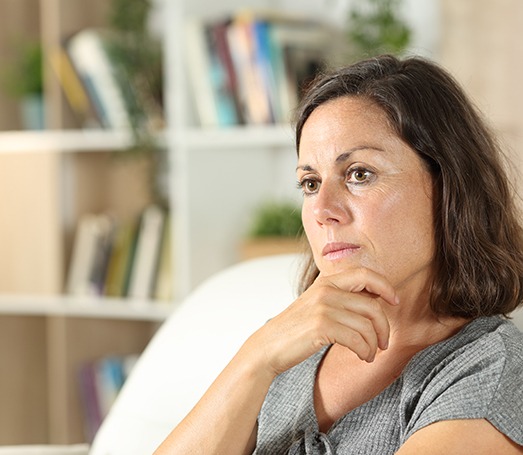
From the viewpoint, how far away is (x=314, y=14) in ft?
9.95

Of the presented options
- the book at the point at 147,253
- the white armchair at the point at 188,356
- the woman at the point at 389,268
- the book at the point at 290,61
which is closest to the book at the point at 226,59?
the book at the point at 290,61

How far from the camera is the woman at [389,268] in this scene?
130cm

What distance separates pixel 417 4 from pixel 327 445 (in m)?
1.77

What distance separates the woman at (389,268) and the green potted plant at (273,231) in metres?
1.33

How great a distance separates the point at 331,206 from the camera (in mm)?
1339

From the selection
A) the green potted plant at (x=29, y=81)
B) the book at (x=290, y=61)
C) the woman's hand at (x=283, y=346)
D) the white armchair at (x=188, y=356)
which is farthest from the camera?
the green potted plant at (x=29, y=81)

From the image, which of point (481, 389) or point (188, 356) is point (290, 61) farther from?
point (481, 389)

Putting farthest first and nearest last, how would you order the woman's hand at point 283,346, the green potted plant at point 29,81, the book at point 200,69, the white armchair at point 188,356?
the green potted plant at point 29,81, the book at point 200,69, the white armchair at point 188,356, the woman's hand at point 283,346

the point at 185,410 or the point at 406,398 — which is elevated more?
the point at 185,410

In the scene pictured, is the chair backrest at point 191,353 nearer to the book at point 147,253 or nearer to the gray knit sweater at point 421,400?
the gray knit sweater at point 421,400

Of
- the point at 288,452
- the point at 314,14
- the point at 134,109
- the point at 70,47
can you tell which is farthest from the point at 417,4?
the point at 288,452

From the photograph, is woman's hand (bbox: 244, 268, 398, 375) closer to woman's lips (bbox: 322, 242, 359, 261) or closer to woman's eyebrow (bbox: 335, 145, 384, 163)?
woman's lips (bbox: 322, 242, 359, 261)

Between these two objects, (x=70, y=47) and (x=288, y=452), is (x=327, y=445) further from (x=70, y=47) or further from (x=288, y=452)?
(x=70, y=47)

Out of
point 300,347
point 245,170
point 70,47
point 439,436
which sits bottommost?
point 439,436
